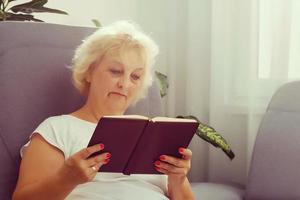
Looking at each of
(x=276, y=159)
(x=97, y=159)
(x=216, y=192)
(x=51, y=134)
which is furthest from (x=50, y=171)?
(x=276, y=159)

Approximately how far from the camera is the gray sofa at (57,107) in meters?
→ 1.46

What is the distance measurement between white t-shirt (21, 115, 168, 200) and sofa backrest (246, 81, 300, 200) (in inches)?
18.8

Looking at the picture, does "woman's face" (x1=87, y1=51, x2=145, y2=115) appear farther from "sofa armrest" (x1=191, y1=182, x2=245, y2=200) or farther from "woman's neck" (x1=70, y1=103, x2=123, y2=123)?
"sofa armrest" (x1=191, y1=182, x2=245, y2=200)

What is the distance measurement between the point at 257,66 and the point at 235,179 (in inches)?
20.4

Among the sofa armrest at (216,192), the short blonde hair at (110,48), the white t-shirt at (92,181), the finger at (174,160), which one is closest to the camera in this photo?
the finger at (174,160)

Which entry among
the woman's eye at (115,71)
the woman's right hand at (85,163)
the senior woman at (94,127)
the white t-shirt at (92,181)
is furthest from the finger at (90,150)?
the woman's eye at (115,71)

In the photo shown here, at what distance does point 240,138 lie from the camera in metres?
2.08

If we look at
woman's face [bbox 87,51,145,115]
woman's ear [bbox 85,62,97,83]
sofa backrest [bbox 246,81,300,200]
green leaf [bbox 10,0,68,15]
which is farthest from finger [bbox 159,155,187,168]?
green leaf [bbox 10,0,68,15]

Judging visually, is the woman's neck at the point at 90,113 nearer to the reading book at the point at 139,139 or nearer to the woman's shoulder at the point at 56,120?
the woman's shoulder at the point at 56,120

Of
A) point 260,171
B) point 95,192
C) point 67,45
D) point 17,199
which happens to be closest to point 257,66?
point 260,171

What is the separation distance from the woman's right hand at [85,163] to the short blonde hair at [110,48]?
405 mm

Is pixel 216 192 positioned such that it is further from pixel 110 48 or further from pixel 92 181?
pixel 110 48

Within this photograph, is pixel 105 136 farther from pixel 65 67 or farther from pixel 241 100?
pixel 241 100

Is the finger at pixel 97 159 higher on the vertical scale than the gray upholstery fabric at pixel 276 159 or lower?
higher
